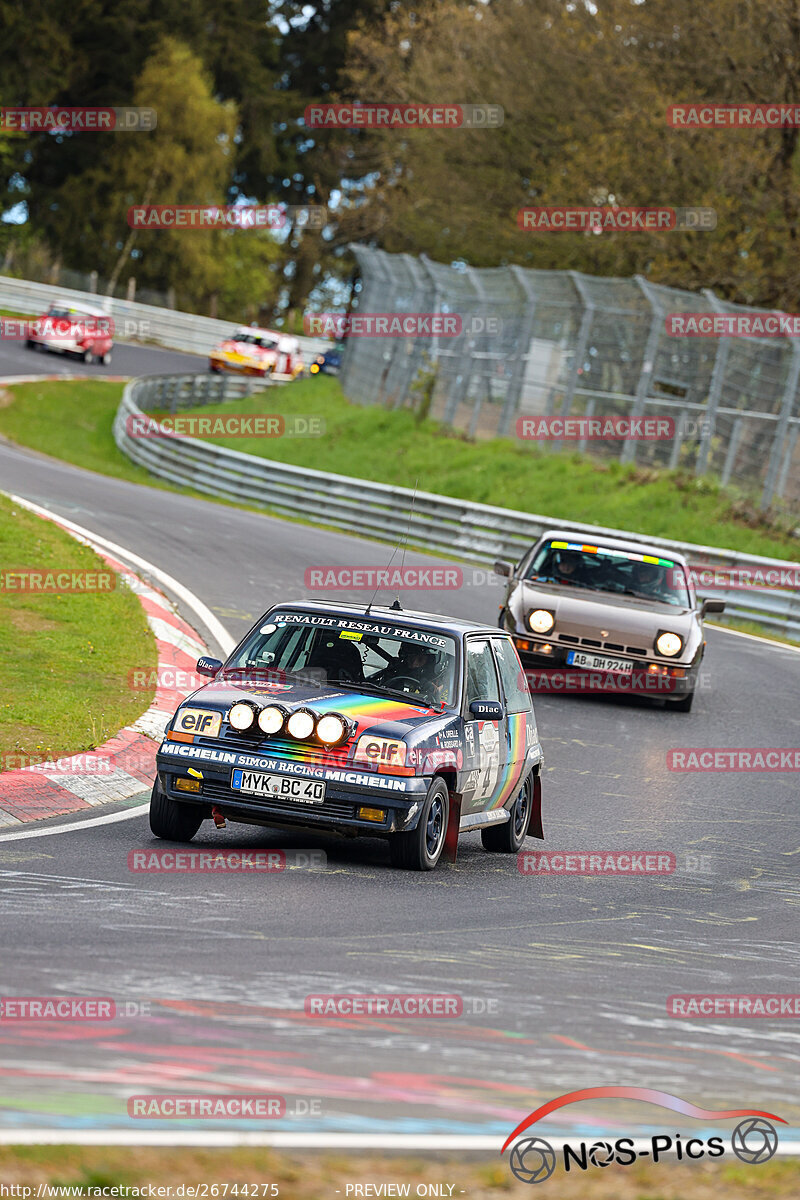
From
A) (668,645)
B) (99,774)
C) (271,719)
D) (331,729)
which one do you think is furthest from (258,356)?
(331,729)

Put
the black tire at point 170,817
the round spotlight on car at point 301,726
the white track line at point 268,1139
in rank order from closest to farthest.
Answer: the white track line at point 268,1139 → the round spotlight on car at point 301,726 → the black tire at point 170,817

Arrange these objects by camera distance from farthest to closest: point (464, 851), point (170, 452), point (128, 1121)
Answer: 1. point (170, 452)
2. point (464, 851)
3. point (128, 1121)

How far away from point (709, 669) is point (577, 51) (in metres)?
25.0

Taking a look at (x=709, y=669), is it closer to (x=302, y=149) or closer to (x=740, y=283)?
(x=740, y=283)

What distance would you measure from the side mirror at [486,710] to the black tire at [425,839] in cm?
51

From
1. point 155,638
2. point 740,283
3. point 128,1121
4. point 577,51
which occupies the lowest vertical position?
point 155,638

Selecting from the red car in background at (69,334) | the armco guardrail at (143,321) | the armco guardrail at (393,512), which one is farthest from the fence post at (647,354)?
the armco guardrail at (143,321)

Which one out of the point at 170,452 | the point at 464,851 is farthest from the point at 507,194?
the point at 464,851

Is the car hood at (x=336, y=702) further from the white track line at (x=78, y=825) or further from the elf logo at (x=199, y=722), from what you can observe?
the white track line at (x=78, y=825)

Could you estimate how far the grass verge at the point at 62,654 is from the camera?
10516mm

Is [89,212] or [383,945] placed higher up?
[89,212]

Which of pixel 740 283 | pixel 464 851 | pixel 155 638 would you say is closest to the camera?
pixel 464 851

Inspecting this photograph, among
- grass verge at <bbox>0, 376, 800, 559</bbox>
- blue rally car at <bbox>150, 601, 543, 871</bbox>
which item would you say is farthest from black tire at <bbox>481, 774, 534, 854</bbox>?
grass verge at <bbox>0, 376, 800, 559</bbox>

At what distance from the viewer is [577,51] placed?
38.7m
